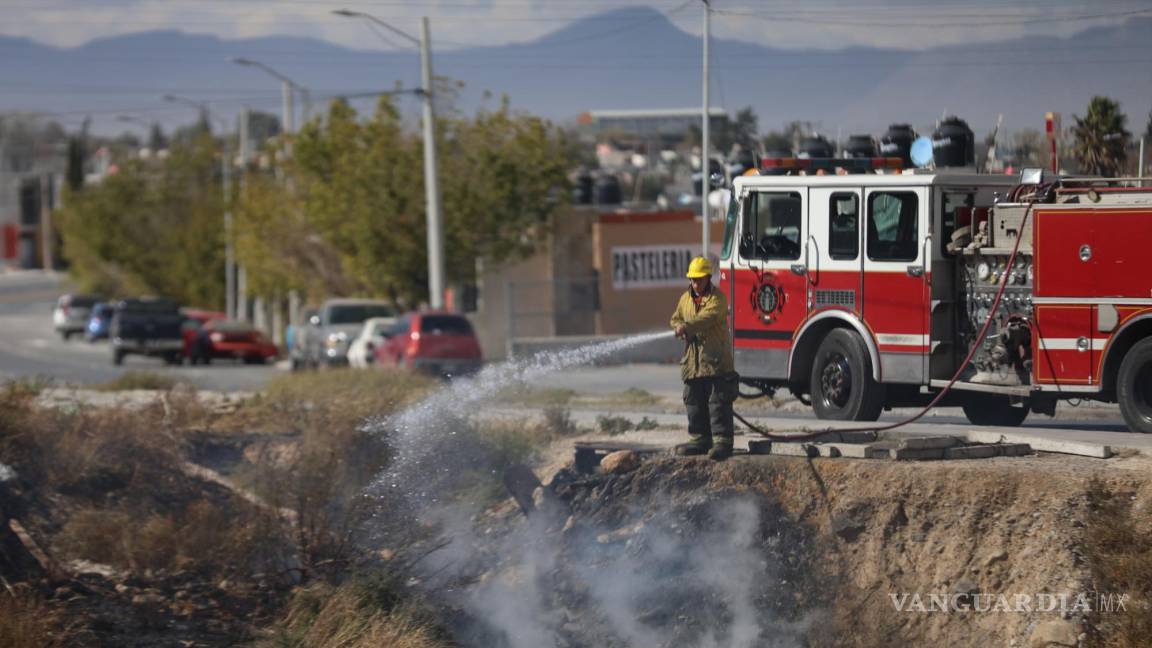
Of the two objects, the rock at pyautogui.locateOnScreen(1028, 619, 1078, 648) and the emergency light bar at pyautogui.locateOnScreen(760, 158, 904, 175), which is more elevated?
the emergency light bar at pyautogui.locateOnScreen(760, 158, 904, 175)

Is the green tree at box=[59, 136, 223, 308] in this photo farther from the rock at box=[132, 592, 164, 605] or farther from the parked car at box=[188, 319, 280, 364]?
the rock at box=[132, 592, 164, 605]

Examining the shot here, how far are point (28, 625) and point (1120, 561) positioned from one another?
9043 millimetres

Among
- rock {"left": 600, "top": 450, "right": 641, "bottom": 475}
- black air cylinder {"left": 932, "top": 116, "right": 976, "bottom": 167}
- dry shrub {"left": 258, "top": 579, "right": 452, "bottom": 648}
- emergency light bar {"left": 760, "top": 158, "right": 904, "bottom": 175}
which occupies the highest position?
black air cylinder {"left": 932, "top": 116, "right": 976, "bottom": 167}

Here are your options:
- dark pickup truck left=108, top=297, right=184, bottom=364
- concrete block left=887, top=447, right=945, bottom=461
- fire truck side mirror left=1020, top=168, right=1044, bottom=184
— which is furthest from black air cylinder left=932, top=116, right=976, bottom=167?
dark pickup truck left=108, top=297, right=184, bottom=364

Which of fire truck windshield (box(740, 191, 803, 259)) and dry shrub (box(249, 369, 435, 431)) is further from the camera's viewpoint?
dry shrub (box(249, 369, 435, 431))

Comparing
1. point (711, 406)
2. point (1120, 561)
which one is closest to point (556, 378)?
point (711, 406)

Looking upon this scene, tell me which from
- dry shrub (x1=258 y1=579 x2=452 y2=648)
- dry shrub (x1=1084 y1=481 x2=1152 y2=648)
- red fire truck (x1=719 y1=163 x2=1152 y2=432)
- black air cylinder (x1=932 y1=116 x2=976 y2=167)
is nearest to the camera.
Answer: dry shrub (x1=1084 y1=481 x2=1152 y2=648)

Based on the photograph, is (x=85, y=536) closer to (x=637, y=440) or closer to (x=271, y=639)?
(x=271, y=639)

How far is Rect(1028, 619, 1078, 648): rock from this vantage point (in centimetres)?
1110

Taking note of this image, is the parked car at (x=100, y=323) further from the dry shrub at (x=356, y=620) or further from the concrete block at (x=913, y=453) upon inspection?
the concrete block at (x=913, y=453)

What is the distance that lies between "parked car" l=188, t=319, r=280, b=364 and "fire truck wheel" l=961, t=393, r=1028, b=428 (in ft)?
99.9

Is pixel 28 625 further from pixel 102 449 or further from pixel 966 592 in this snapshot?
pixel 966 592

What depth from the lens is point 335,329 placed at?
113 feet

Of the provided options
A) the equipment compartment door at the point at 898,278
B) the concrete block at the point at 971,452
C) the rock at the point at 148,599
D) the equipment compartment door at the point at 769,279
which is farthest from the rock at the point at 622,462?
the rock at the point at 148,599
